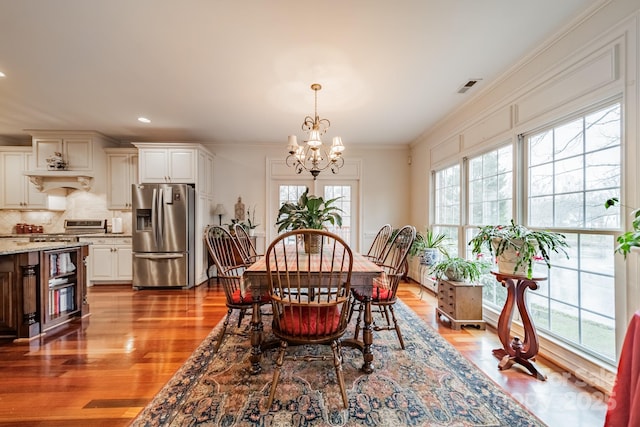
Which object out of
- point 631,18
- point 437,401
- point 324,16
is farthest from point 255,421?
point 631,18

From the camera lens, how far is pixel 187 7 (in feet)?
5.95

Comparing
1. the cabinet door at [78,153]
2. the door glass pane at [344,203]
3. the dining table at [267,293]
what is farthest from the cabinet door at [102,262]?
the dining table at [267,293]

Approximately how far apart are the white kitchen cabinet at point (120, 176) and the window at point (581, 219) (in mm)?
5748

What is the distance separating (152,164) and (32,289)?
2482 mm

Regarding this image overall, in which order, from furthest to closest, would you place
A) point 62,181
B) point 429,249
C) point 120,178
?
point 120,178 → point 62,181 → point 429,249

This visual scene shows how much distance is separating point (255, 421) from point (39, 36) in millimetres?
3191

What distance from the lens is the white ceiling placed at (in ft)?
6.08

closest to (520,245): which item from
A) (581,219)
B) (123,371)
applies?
(581,219)

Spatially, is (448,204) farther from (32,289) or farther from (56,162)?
(56,162)

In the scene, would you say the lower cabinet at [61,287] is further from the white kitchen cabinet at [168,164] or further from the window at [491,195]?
the window at [491,195]

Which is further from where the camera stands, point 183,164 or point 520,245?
point 183,164

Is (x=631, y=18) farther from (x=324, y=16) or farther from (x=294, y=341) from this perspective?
(x=294, y=341)

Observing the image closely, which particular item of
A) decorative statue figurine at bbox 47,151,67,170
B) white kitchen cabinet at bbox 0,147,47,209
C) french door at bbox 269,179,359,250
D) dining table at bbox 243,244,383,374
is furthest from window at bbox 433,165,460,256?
white kitchen cabinet at bbox 0,147,47,209

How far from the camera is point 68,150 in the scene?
4508 millimetres
